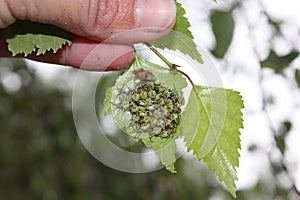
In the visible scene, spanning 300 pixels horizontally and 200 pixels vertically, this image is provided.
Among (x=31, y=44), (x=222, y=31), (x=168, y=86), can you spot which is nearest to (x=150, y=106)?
(x=168, y=86)

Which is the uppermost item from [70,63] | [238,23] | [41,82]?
[70,63]

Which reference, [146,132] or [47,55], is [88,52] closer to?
[47,55]

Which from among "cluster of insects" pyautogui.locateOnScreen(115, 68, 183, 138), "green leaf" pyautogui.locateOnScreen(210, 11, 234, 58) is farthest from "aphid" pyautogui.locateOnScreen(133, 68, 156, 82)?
"green leaf" pyautogui.locateOnScreen(210, 11, 234, 58)

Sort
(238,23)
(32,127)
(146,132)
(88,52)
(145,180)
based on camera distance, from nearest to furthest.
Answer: (146,132), (88,52), (238,23), (145,180), (32,127)

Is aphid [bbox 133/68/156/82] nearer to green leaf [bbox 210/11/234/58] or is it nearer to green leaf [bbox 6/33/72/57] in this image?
green leaf [bbox 6/33/72/57]

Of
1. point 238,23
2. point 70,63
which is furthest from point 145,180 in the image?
point 70,63

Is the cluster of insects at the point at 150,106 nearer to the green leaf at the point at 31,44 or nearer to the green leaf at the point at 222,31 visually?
the green leaf at the point at 31,44
